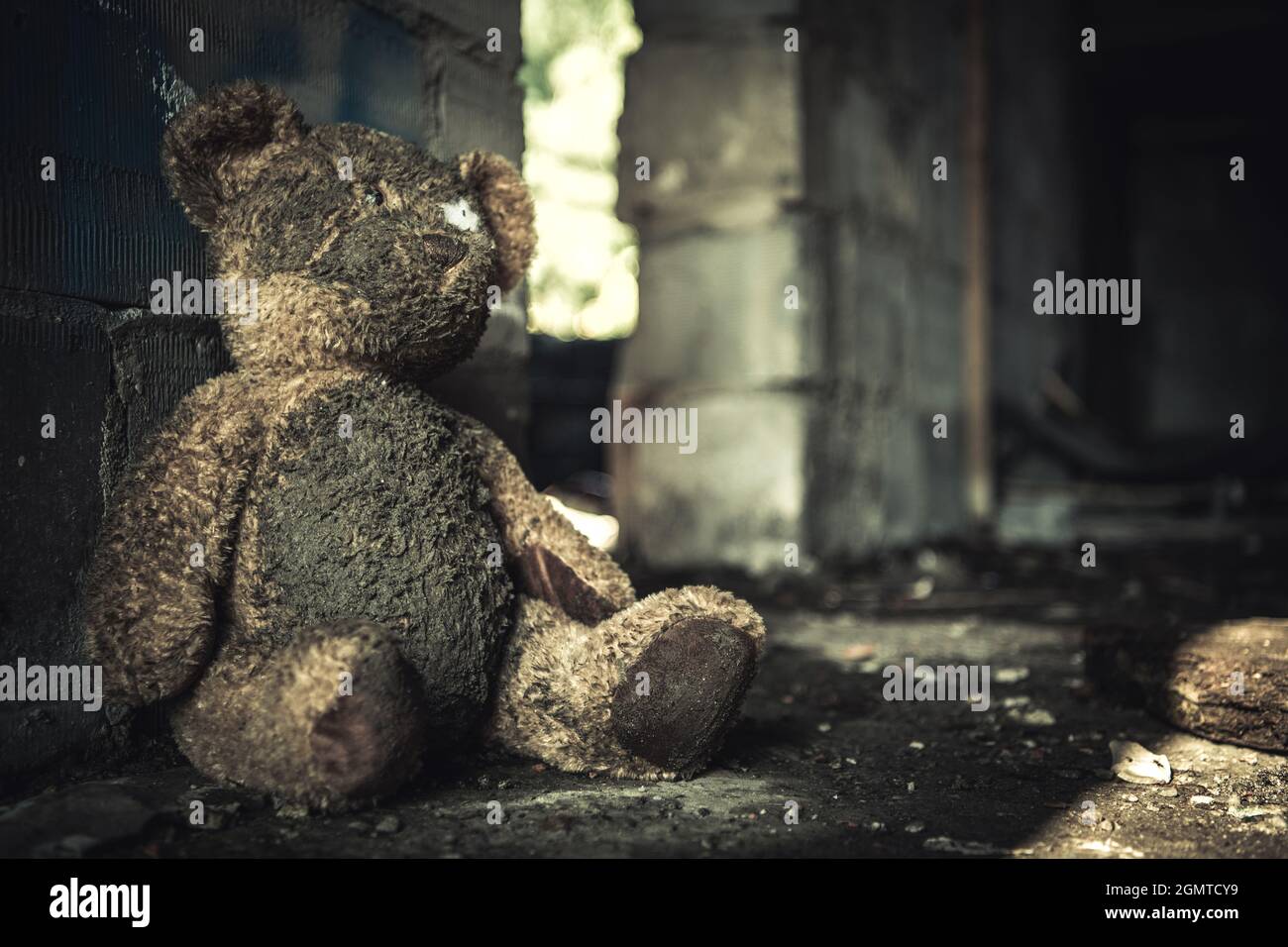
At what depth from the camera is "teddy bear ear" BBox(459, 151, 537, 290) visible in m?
2.43

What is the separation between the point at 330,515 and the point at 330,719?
16.5 inches

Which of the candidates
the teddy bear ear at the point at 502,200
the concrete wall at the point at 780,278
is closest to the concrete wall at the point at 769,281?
the concrete wall at the point at 780,278

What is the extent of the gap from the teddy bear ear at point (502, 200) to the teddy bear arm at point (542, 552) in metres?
0.42

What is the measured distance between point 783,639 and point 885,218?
3115mm

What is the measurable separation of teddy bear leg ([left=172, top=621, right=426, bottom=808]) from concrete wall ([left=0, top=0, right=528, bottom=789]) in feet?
1.44

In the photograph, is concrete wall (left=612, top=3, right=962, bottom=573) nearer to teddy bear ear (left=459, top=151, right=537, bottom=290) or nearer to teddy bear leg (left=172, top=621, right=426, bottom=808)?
teddy bear ear (left=459, top=151, right=537, bottom=290)

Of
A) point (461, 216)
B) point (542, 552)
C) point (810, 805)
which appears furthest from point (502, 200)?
point (810, 805)

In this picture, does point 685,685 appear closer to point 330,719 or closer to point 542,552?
point 542,552

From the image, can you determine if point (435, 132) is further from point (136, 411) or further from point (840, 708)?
point (840, 708)

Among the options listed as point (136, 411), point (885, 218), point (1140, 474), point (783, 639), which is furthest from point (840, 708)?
point (1140, 474)

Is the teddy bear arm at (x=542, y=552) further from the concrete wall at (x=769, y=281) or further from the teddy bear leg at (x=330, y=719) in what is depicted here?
the concrete wall at (x=769, y=281)

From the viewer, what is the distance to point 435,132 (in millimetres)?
3082

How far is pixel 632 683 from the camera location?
2070 millimetres

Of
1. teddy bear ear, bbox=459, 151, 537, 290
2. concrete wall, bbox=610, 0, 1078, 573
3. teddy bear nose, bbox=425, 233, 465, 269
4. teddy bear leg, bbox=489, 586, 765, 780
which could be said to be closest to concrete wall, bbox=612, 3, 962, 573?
concrete wall, bbox=610, 0, 1078, 573
